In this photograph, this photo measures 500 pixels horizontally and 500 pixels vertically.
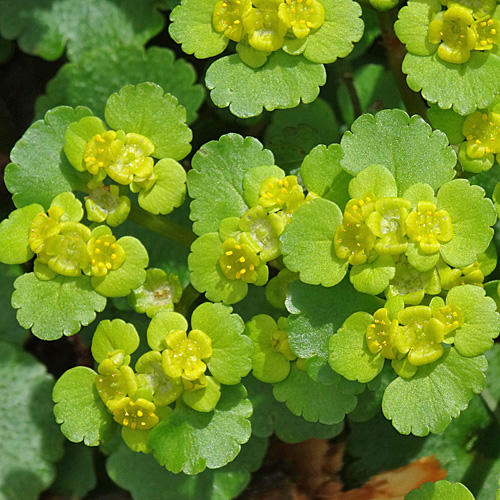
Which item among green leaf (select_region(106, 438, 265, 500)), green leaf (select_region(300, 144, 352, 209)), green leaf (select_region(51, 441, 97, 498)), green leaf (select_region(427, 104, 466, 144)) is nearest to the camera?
green leaf (select_region(300, 144, 352, 209))

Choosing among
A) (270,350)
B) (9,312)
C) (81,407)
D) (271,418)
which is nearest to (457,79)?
(270,350)

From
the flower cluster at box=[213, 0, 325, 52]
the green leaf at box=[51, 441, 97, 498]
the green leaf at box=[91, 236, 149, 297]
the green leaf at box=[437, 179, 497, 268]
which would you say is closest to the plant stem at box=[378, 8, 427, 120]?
the flower cluster at box=[213, 0, 325, 52]

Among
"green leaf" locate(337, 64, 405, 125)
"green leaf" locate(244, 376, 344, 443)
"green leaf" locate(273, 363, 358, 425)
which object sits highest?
"green leaf" locate(337, 64, 405, 125)

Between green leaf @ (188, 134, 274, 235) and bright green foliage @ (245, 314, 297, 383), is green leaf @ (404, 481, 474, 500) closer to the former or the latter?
bright green foliage @ (245, 314, 297, 383)

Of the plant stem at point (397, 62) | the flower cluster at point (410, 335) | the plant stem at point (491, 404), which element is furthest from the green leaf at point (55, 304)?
the plant stem at point (491, 404)

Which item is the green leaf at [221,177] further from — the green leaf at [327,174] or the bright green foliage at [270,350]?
the bright green foliage at [270,350]

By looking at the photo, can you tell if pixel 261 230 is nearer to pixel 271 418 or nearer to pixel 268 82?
pixel 268 82
